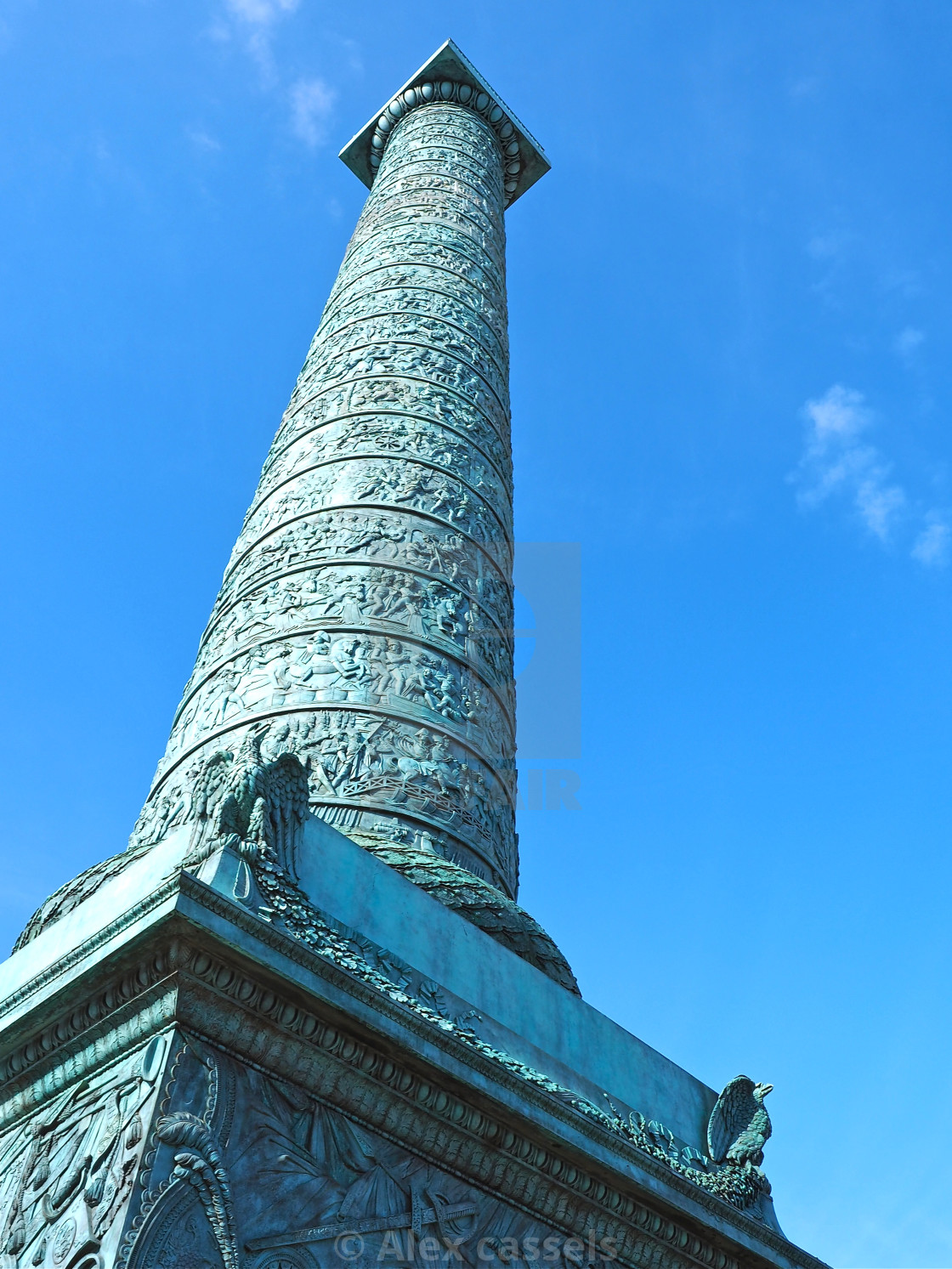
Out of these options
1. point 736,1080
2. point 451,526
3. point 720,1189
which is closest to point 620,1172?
point 720,1189

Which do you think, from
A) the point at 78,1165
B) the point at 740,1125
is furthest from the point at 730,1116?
the point at 78,1165

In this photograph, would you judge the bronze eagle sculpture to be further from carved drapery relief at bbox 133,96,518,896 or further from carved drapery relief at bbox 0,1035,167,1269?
carved drapery relief at bbox 0,1035,167,1269

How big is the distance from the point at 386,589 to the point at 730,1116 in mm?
1658

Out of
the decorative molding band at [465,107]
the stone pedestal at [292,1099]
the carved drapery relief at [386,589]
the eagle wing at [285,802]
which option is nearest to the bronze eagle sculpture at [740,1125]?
the stone pedestal at [292,1099]

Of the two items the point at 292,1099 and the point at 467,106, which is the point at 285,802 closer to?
the point at 292,1099

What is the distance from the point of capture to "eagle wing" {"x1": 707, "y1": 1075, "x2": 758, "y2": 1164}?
2738 mm

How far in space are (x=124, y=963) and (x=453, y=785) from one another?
1.43 meters

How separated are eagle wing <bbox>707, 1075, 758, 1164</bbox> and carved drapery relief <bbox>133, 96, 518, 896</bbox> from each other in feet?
2.55

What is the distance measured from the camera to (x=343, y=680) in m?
3.26

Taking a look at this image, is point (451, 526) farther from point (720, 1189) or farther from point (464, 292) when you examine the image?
point (720, 1189)

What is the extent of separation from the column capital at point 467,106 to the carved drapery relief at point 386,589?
2.67 m

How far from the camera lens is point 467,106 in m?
7.52

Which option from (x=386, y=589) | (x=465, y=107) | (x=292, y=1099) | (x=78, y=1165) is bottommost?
(x=78, y=1165)

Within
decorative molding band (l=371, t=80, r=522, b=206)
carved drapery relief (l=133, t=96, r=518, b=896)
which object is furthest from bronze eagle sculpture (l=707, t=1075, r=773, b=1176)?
decorative molding band (l=371, t=80, r=522, b=206)
